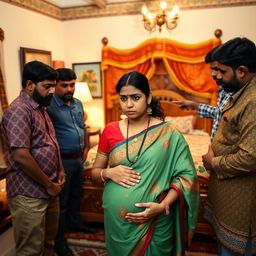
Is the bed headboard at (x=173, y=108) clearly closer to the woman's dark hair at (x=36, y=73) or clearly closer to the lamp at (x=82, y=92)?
the lamp at (x=82, y=92)

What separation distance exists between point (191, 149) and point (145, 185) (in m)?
1.95

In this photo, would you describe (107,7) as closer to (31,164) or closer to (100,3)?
(100,3)

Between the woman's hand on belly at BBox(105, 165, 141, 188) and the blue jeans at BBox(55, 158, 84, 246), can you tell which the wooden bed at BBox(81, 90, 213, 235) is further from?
the woman's hand on belly at BBox(105, 165, 141, 188)

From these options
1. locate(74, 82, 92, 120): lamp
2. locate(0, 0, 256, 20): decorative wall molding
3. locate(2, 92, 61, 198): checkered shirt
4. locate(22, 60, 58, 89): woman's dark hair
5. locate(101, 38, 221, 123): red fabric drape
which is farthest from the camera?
locate(101, 38, 221, 123): red fabric drape

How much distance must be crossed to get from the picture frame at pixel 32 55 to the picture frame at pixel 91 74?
0.64 meters

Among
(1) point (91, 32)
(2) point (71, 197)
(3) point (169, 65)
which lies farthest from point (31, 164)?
(1) point (91, 32)

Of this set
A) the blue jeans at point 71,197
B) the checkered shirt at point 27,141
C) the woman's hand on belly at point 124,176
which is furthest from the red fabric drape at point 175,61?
the woman's hand on belly at point 124,176

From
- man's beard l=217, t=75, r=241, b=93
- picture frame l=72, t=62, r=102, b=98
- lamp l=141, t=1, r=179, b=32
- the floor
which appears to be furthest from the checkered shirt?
picture frame l=72, t=62, r=102, b=98

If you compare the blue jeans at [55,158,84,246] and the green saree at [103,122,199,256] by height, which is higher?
the green saree at [103,122,199,256]

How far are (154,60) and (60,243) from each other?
307 centimetres

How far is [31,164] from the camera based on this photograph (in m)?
1.54

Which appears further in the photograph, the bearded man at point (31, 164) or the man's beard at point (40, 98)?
the man's beard at point (40, 98)

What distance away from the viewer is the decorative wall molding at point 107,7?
377 cm

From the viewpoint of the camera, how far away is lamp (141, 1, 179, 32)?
354cm
